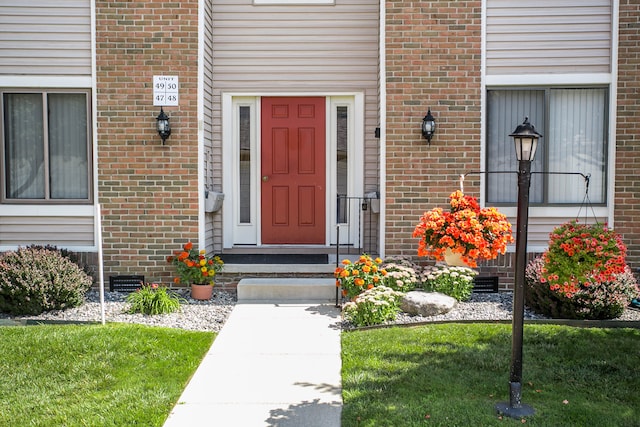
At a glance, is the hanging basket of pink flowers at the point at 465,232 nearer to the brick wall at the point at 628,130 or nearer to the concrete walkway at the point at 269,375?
the concrete walkway at the point at 269,375

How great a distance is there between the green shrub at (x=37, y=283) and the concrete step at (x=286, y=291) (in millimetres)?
1812

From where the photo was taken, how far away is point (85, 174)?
7906mm

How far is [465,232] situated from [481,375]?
2272 mm

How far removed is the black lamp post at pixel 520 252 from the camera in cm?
404

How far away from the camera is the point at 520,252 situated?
409 centimetres

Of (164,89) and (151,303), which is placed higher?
(164,89)

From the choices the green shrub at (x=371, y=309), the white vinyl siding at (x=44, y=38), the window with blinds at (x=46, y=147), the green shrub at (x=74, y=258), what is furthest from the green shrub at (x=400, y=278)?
the white vinyl siding at (x=44, y=38)

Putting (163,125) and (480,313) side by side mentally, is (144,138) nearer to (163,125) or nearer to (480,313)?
(163,125)

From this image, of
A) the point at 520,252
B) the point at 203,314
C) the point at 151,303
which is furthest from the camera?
the point at 203,314

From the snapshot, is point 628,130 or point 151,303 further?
point 628,130

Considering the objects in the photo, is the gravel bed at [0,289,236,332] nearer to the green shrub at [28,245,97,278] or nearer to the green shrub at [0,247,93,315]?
the green shrub at [0,247,93,315]

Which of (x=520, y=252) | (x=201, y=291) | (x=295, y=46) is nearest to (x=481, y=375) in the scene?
(x=520, y=252)

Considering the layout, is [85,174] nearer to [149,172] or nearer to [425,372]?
[149,172]

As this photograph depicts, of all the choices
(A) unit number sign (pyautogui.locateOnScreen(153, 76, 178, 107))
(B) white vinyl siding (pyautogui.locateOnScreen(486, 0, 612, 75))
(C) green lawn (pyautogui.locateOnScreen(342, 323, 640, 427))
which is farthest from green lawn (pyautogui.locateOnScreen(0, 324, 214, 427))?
(B) white vinyl siding (pyautogui.locateOnScreen(486, 0, 612, 75))
